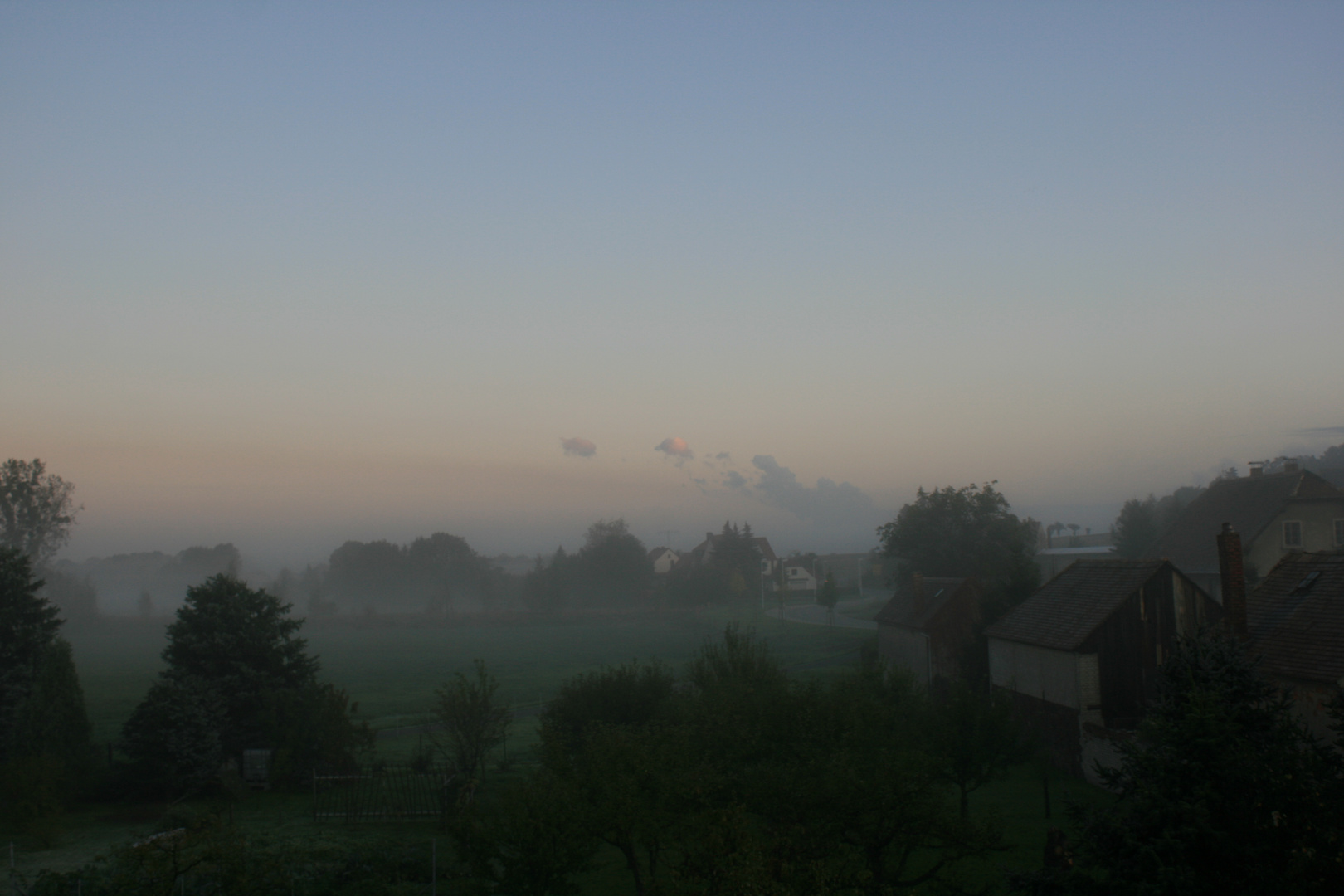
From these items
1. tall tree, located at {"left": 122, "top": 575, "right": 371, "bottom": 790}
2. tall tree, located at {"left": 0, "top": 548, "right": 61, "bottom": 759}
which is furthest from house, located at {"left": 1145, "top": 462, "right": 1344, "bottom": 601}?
tall tree, located at {"left": 0, "top": 548, "right": 61, "bottom": 759}

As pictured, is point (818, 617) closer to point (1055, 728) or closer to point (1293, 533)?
point (1293, 533)

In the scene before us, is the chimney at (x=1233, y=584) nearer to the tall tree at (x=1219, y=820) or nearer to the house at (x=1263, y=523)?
the tall tree at (x=1219, y=820)

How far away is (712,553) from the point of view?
130625 mm

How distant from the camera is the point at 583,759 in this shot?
709 inches

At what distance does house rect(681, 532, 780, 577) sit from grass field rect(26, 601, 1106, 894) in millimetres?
16694

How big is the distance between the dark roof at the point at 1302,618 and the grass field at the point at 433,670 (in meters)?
6.83

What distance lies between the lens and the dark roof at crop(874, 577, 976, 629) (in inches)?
Result: 1799

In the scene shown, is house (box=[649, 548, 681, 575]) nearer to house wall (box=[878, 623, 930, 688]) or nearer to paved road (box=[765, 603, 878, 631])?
paved road (box=[765, 603, 878, 631])

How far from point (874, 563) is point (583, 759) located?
14567 centimetres

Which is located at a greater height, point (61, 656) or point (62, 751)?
point (61, 656)

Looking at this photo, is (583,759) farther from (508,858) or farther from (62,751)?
(62,751)

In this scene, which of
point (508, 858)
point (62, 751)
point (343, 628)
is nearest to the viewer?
point (508, 858)

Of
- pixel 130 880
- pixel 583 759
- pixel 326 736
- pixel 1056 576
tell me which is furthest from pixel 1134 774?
pixel 326 736

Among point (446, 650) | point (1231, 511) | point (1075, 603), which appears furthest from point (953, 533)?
point (446, 650)
